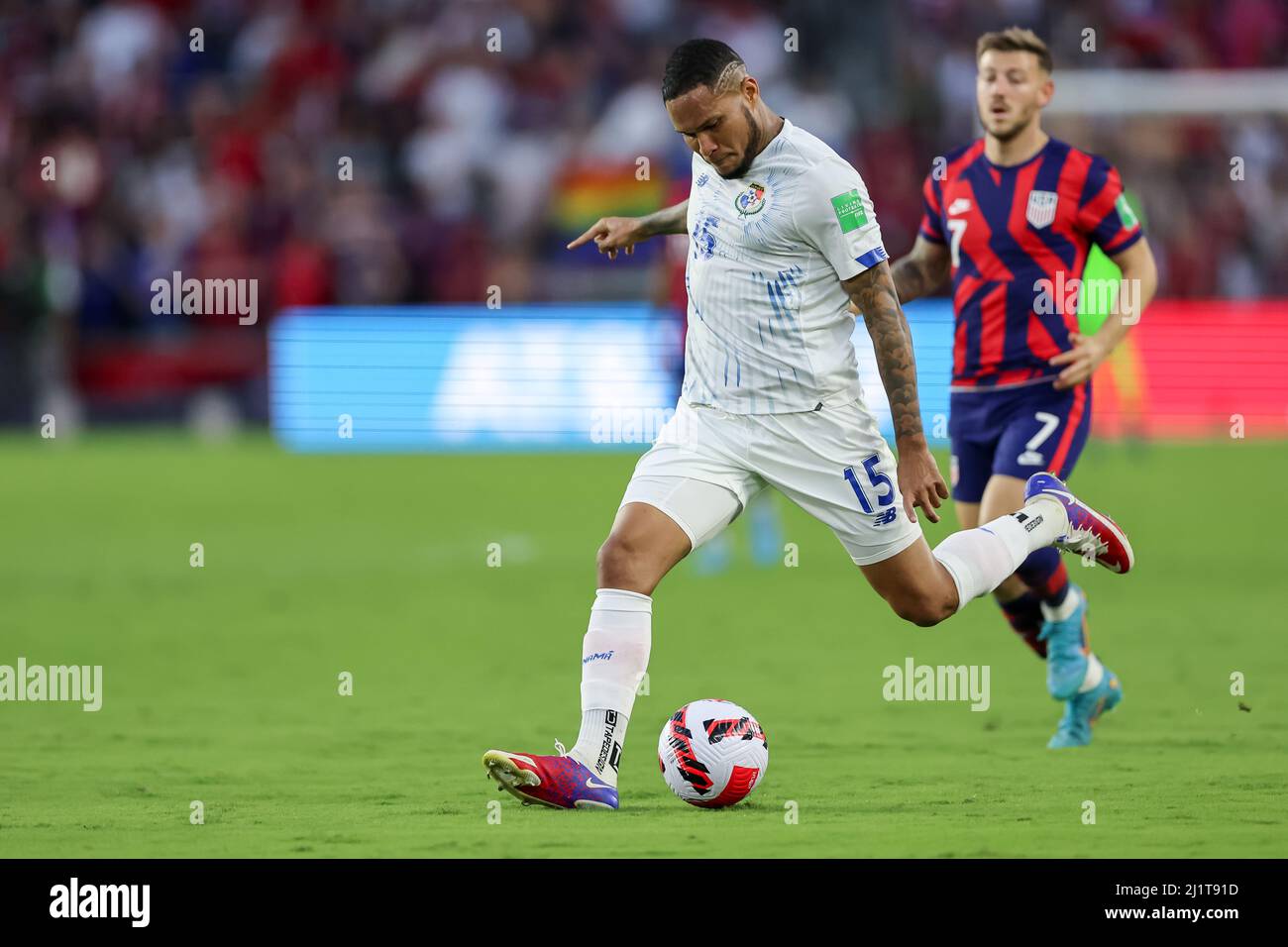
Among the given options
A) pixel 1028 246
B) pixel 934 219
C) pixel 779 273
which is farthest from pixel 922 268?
pixel 779 273

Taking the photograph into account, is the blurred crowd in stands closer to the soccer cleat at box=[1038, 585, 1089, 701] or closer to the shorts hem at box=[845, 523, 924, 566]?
Result: the soccer cleat at box=[1038, 585, 1089, 701]

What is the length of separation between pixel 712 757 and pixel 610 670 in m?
0.43

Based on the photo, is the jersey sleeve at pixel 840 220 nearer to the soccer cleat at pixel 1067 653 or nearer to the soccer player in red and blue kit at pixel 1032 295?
the soccer player in red and blue kit at pixel 1032 295

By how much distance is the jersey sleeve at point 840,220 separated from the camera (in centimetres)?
Result: 606

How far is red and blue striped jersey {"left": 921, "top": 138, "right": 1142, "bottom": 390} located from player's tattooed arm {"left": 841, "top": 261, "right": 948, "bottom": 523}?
1.59 meters

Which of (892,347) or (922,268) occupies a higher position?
(922,268)

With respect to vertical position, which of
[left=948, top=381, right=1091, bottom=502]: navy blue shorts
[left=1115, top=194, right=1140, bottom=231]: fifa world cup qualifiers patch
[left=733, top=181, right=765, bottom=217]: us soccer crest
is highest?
[left=1115, top=194, right=1140, bottom=231]: fifa world cup qualifiers patch

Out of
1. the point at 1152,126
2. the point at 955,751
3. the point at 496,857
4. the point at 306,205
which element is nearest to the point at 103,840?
the point at 496,857

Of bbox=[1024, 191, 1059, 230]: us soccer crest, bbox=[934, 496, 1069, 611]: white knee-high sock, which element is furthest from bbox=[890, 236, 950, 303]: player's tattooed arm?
bbox=[934, 496, 1069, 611]: white knee-high sock

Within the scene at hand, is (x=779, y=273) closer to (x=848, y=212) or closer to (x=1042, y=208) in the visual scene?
(x=848, y=212)

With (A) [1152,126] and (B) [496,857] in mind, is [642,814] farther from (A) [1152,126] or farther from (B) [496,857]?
(A) [1152,126]

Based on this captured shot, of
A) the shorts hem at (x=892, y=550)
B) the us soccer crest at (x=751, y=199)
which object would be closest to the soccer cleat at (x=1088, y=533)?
the shorts hem at (x=892, y=550)

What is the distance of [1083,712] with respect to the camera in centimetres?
759

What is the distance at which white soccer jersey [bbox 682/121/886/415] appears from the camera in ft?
20.0
